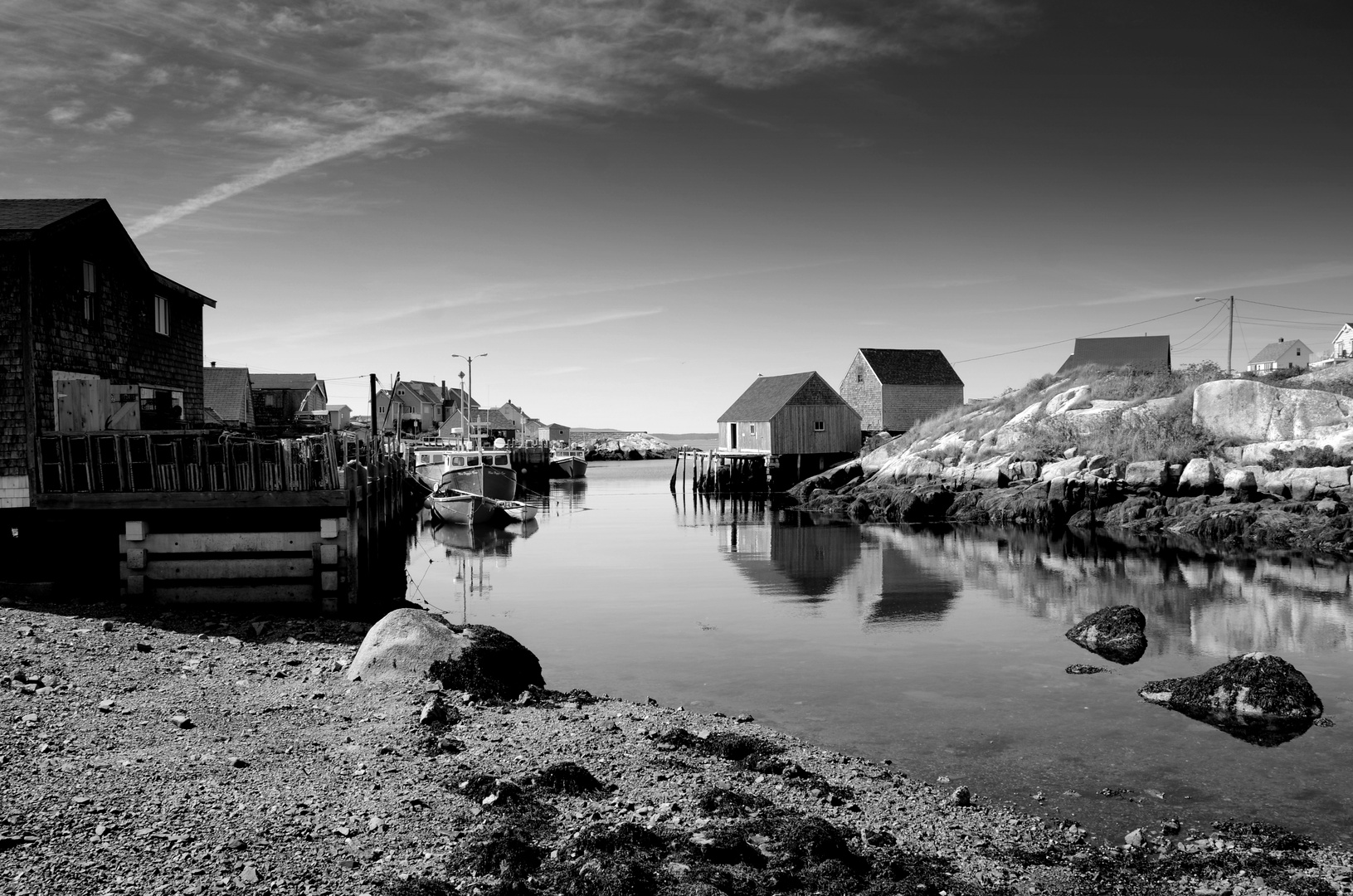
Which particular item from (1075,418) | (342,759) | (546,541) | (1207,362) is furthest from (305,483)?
(1207,362)

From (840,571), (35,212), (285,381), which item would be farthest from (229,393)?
(840,571)

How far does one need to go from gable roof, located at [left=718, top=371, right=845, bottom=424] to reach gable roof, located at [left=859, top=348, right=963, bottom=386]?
5.14 meters

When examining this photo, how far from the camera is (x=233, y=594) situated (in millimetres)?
17484

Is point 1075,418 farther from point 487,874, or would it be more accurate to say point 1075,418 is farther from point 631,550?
point 487,874

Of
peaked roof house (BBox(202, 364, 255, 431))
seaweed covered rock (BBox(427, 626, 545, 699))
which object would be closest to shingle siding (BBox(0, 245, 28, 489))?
seaweed covered rock (BBox(427, 626, 545, 699))

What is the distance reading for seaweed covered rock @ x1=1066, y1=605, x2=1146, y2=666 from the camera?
15914 millimetres

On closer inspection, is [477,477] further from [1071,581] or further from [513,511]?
[1071,581]

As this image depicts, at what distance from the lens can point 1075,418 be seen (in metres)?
45.6

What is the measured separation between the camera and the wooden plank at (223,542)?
685 inches

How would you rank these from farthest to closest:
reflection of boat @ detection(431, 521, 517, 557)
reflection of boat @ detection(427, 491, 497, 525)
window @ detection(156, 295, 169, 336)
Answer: reflection of boat @ detection(427, 491, 497, 525) < reflection of boat @ detection(431, 521, 517, 557) < window @ detection(156, 295, 169, 336)

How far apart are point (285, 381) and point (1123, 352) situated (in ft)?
218

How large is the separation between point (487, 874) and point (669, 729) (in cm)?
428

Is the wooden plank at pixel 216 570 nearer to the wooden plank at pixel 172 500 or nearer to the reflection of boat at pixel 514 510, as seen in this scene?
the wooden plank at pixel 172 500

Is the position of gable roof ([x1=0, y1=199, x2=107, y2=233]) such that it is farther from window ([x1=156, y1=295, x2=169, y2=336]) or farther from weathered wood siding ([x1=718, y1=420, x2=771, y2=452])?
weathered wood siding ([x1=718, y1=420, x2=771, y2=452])
